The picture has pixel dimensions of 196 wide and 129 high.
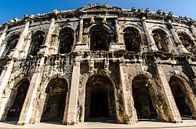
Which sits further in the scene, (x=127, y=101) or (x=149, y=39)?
(x=149, y=39)

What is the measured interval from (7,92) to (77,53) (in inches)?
219

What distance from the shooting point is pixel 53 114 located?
10.9 metres

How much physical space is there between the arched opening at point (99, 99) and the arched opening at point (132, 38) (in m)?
4.58

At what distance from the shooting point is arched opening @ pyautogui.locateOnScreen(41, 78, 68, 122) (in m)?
10.7

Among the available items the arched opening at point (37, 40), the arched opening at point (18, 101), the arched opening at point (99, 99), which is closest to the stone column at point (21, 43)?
the arched opening at point (37, 40)

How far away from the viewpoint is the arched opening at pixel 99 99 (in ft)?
33.8

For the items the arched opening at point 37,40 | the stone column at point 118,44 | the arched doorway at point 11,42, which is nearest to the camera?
the stone column at point 118,44

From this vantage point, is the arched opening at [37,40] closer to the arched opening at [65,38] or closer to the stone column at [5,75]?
the arched opening at [65,38]

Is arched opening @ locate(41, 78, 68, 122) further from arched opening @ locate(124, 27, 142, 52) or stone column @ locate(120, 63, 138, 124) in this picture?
arched opening @ locate(124, 27, 142, 52)

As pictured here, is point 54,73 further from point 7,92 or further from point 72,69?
point 7,92

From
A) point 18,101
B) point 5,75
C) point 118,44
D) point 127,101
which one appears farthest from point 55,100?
point 118,44

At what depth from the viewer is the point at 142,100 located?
37.5 ft

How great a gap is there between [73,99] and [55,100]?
298 cm

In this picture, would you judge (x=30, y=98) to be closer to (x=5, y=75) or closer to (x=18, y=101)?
(x=5, y=75)
